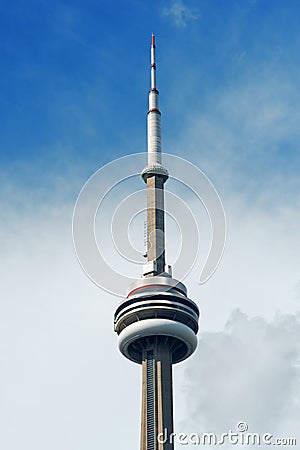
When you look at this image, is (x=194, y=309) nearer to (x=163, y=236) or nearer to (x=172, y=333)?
(x=172, y=333)

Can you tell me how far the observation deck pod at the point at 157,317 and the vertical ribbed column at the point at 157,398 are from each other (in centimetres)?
189

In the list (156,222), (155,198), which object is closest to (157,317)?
(156,222)

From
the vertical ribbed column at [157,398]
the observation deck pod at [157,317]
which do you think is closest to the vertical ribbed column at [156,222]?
the observation deck pod at [157,317]

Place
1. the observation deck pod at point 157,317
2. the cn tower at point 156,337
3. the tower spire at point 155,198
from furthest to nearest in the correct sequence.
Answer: the tower spire at point 155,198
the observation deck pod at point 157,317
the cn tower at point 156,337

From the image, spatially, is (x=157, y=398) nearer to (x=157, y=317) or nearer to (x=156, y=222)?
(x=157, y=317)

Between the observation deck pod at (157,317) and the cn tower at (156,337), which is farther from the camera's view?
the observation deck pod at (157,317)

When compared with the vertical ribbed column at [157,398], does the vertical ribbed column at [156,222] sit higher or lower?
higher

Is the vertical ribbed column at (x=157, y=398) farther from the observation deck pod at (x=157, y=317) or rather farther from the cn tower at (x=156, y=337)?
the observation deck pod at (x=157, y=317)

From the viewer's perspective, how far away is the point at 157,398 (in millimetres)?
171250

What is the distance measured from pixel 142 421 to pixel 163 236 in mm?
40176

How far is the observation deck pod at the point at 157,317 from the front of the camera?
172 meters

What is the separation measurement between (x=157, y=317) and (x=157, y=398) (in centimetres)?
1513

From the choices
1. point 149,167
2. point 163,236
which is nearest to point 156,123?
point 149,167

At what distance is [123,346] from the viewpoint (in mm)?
177000
